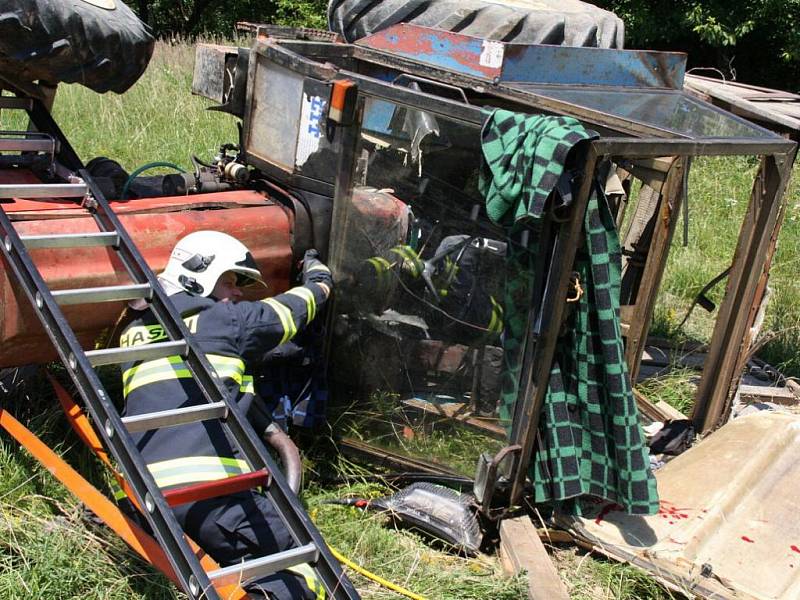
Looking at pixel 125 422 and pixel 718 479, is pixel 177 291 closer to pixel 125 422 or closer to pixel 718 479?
pixel 125 422

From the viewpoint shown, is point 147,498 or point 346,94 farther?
point 346,94

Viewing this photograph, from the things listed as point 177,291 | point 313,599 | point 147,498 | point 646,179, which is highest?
point 646,179

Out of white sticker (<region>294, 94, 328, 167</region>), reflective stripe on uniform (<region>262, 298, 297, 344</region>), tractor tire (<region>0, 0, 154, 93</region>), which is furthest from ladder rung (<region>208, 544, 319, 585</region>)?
tractor tire (<region>0, 0, 154, 93</region>)

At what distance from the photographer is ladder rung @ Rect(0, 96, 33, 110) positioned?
452cm

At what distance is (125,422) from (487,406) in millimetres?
1589

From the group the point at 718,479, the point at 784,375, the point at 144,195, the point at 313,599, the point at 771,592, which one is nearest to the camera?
the point at 313,599

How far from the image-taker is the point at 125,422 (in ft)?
10.8

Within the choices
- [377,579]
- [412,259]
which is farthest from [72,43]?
[377,579]

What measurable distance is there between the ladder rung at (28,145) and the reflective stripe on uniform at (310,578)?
228 centimetres

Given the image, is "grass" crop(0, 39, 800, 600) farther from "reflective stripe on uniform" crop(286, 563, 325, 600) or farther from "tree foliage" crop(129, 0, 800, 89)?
"tree foliage" crop(129, 0, 800, 89)

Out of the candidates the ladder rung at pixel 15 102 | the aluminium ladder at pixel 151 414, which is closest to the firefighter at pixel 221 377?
the aluminium ladder at pixel 151 414

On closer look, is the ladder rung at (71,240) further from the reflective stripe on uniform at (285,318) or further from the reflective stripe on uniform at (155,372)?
the reflective stripe on uniform at (285,318)

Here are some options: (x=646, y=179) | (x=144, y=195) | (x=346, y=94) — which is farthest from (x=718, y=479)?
(x=144, y=195)

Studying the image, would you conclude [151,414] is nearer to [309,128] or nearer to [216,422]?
[216,422]
